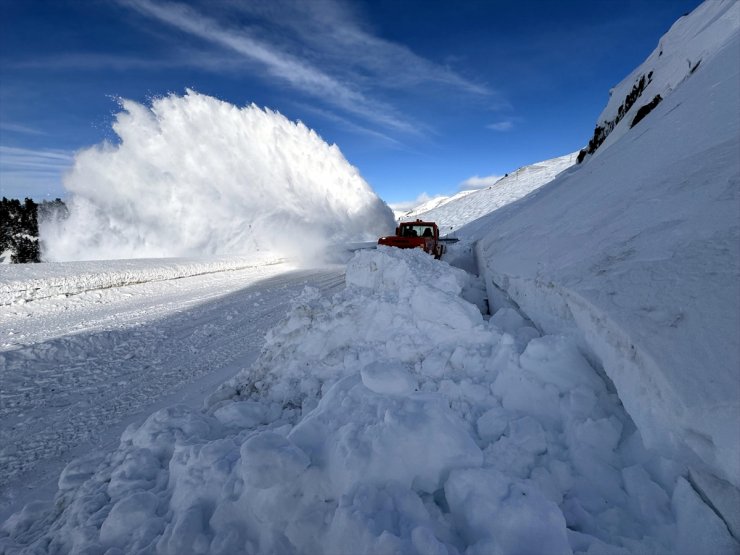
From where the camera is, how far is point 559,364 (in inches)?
103

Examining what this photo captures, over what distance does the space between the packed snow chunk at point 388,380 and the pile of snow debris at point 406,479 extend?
1 centimetres

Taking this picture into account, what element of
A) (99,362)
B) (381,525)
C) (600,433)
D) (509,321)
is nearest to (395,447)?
(381,525)

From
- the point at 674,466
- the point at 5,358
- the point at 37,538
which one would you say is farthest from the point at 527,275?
the point at 5,358

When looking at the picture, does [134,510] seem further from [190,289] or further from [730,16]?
[730,16]

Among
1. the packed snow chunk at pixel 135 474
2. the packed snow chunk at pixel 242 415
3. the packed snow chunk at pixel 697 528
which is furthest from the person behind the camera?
the packed snow chunk at pixel 242 415

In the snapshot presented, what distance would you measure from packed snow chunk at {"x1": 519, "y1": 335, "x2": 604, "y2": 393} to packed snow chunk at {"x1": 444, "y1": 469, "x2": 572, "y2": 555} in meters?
0.95

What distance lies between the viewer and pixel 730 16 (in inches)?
338

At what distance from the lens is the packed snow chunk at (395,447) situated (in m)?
1.95

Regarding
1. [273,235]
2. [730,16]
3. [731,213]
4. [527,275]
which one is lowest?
[527,275]

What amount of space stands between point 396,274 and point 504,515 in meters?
3.57

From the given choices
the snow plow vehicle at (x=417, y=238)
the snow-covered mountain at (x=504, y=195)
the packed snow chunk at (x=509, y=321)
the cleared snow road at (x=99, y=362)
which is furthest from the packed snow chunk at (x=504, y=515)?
the snow-covered mountain at (x=504, y=195)

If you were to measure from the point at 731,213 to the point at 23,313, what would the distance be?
12189 mm

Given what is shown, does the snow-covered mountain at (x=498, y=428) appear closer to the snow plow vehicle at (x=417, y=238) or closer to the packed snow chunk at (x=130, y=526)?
the packed snow chunk at (x=130, y=526)

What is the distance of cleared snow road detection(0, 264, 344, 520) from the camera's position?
3.62m
